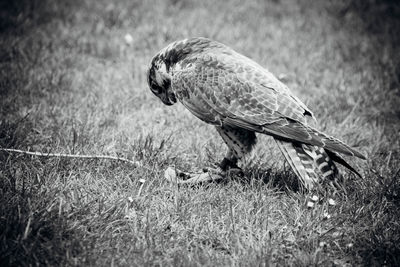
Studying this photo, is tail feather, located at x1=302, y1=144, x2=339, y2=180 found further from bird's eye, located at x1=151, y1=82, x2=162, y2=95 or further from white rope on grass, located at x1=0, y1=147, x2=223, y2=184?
bird's eye, located at x1=151, y1=82, x2=162, y2=95

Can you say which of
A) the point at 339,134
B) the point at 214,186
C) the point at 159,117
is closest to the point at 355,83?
the point at 339,134

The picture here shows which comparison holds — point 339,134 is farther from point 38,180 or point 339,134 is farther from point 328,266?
point 38,180

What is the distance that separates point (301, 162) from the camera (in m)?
3.01

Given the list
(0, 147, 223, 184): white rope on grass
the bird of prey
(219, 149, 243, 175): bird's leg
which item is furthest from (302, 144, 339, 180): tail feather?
(0, 147, 223, 184): white rope on grass

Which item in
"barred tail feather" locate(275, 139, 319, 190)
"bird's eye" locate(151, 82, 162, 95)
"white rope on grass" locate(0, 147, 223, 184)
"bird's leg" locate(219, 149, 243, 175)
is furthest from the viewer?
"bird's eye" locate(151, 82, 162, 95)

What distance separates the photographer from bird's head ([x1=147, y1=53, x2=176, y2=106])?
358 centimetres

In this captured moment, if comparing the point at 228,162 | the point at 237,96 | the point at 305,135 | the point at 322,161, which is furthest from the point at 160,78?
the point at 322,161

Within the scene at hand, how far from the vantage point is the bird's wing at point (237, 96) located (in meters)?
3.07

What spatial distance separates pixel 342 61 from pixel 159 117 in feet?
11.1

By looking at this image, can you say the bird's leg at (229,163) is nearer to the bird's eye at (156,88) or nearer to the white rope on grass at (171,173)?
the white rope on grass at (171,173)

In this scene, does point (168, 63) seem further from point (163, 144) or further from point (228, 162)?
point (228, 162)

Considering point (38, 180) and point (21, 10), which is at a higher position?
point (21, 10)

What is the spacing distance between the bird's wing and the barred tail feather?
130mm

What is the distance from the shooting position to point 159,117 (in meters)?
4.46
